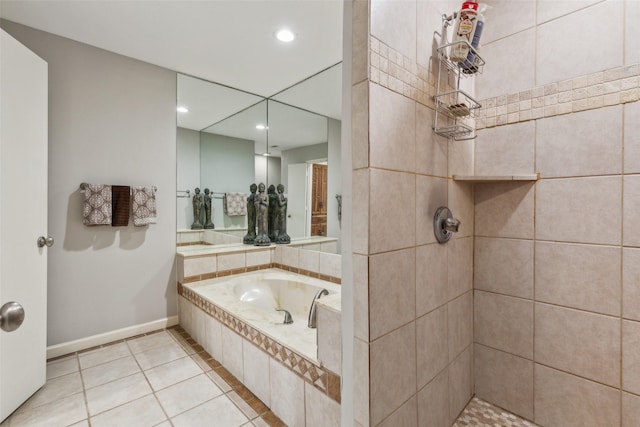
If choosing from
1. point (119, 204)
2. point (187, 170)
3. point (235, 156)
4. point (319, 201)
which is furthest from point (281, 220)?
point (119, 204)

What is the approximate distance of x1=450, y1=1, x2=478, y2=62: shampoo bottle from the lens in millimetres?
1055

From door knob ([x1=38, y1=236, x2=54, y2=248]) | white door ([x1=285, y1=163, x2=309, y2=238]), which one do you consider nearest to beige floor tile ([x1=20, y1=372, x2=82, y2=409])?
door knob ([x1=38, y1=236, x2=54, y2=248])

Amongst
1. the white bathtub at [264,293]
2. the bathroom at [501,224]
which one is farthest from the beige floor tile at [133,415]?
the bathroom at [501,224]

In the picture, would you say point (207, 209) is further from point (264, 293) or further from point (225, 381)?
point (225, 381)

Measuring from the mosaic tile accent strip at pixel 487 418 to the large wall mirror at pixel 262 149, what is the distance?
146 centimetres

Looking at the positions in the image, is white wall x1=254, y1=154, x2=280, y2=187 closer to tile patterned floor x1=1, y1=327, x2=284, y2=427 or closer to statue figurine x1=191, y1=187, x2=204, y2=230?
statue figurine x1=191, y1=187, x2=204, y2=230

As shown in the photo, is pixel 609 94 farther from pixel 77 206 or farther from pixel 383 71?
pixel 77 206

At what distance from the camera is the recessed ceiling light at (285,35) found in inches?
78.9

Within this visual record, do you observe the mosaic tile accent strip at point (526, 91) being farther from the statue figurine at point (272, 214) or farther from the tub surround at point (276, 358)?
the statue figurine at point (272, 214)

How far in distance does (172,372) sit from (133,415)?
1.27 feet

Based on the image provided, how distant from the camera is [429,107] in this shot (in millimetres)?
1154

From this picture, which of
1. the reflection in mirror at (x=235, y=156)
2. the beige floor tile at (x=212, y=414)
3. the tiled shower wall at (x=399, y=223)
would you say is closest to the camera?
the tiled shower wall at (x=399, y=223)

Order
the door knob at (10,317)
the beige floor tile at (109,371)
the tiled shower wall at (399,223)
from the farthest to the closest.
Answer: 1. the beige floor tile at (109,371)
2. the tiled shower wall at (399,223)
3. the door knob at (10,317)

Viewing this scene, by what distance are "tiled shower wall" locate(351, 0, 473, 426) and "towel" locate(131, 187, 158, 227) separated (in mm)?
2181
